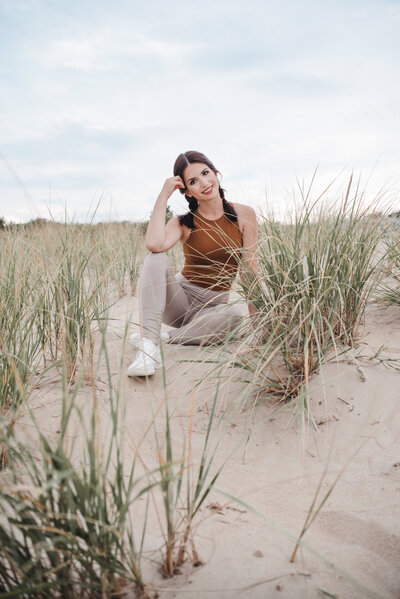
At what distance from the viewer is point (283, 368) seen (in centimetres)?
196

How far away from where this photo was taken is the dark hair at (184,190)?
2.63 meters

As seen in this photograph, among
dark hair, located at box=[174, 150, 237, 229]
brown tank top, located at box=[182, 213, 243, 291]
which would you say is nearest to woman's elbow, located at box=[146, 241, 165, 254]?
brown tank top, located at box=[182, 213, 243, 291]

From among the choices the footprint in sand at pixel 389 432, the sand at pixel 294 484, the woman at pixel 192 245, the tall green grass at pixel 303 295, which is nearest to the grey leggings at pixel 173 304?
the woman at pixel 192 245

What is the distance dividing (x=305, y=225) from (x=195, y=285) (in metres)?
0.95

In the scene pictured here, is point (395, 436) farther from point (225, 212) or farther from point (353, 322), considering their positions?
point (225, 212)

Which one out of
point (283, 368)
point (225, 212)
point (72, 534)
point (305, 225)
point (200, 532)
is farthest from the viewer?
point (225, 212)

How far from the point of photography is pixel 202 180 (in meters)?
2.59

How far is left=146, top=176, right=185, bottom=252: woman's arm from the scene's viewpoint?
2518mm

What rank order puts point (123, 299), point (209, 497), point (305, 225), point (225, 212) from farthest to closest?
point (123, 299), point (225, 212), point (305, 225), point (209, 497)

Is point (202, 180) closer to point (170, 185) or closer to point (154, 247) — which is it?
point (170, 185)

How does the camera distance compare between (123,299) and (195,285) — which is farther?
(123,299)

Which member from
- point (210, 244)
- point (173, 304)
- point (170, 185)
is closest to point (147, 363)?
point (173, 304)

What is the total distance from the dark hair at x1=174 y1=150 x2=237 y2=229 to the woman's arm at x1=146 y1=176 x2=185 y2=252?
0.07m

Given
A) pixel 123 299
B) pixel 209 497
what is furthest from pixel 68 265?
pixel 123 299
